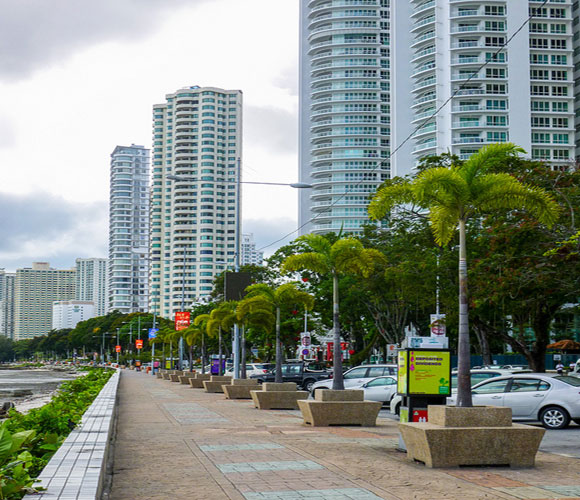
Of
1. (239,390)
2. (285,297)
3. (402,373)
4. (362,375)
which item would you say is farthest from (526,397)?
(239,390)

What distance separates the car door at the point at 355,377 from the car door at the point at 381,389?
154 centimetres

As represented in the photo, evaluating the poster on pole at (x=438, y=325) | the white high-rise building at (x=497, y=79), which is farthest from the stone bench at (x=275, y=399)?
the white high-rise building at (x=497, y=79)

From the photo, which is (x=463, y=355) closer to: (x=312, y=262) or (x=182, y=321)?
(x=312, y=262)

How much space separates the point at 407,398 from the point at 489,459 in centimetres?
245

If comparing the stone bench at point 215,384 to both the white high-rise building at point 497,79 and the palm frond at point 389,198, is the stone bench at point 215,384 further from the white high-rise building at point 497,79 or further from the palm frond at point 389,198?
the white high-rise building at point 497,79

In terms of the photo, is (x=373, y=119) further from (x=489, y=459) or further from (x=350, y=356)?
(x=489, y=459)

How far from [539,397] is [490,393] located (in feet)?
4.04

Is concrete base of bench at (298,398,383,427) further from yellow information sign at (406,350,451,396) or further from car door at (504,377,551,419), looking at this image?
yellow information sign at (406,350,451,396)

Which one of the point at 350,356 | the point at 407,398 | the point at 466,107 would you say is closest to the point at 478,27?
the point at 466,107

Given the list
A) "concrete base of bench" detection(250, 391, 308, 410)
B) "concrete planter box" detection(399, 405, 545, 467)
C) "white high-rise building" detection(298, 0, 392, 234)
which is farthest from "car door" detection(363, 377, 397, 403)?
"white high-rise building" detection(298, 0, 392, 234)

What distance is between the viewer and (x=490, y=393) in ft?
61.5

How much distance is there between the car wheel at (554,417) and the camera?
17672 millimetres

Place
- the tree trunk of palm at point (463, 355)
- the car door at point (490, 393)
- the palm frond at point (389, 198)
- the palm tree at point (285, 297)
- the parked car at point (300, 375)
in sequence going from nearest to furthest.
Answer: the tree trunk of palm at point (463, 355) < the palm frond at point (389, 198) < the car door at point (490, 393) < the palm tree at point (285, 297) < the parked car at point (300, 375)

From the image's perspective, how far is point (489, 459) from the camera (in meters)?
10.5
